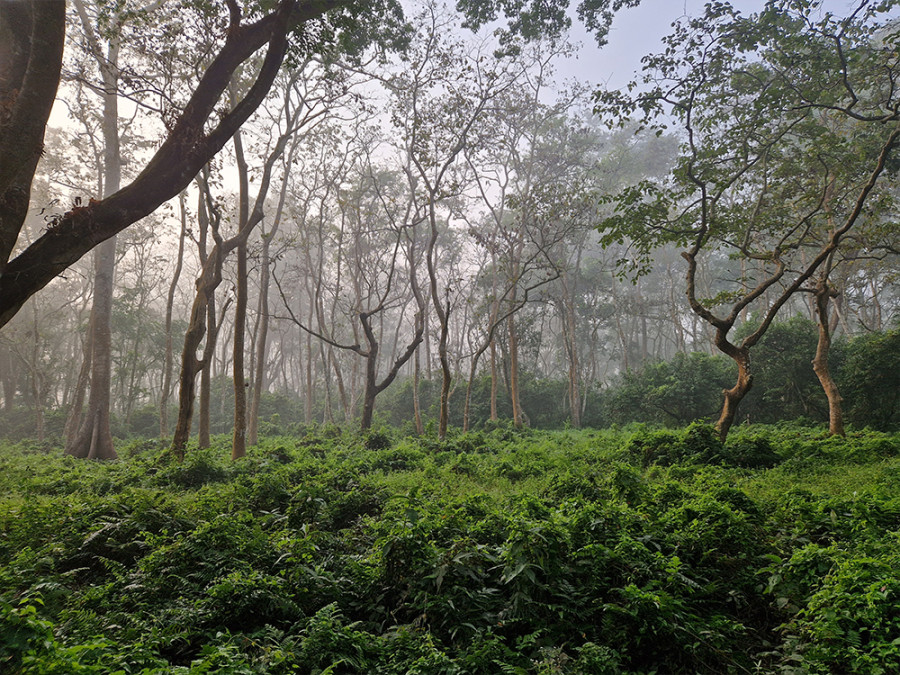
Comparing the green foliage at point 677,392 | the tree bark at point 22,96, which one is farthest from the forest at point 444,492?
the green foliage at point 677,392

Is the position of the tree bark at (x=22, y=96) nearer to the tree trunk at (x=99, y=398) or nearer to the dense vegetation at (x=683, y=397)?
the tree trunk at (x=99, y=398)

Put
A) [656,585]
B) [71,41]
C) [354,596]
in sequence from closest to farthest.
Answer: [656,585] < [354,596] < [71,41]

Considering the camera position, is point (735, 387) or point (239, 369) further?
point (239, 369)

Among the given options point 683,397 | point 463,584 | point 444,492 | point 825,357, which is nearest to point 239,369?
point 444,492

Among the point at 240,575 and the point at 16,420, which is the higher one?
the point at 16,420

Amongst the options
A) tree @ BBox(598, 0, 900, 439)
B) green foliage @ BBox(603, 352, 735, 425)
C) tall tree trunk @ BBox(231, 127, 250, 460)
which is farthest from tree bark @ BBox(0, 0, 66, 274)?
green foliage @ BBox(603, 352, 735, 425)

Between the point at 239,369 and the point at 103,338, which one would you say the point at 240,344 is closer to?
the point at 239,369

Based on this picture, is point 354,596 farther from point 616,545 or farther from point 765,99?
point 765,99

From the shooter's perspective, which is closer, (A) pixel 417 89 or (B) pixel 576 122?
(A) pixel 417 89

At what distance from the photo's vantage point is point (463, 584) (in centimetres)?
405

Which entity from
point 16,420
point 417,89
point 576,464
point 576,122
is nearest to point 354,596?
point 576,464

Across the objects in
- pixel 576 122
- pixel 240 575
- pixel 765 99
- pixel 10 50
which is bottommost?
pixel 240 575

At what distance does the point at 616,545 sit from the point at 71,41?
20.0 m

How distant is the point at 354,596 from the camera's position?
14.2ft
